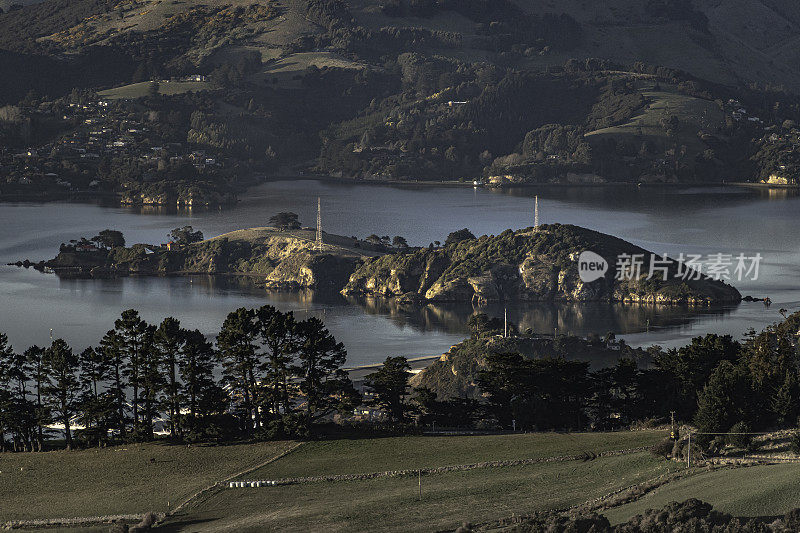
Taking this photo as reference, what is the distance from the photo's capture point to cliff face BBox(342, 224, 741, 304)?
4350 inches

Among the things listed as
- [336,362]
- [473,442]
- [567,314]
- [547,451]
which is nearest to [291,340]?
[336,362]

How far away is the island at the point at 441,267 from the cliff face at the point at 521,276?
85 millimetres

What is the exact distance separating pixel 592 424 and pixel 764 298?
58602 mm

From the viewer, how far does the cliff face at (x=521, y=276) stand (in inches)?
4350

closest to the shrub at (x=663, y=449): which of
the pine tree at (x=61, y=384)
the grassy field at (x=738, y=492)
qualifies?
the grassy field at (x=738, y=492)

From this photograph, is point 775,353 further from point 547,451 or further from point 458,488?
point 458,488

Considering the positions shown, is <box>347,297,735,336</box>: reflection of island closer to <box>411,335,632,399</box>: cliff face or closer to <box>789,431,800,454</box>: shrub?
<box>411,335,632,399</box>: cliff face

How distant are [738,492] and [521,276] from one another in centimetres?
7871

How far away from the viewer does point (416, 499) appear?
41.1 metres

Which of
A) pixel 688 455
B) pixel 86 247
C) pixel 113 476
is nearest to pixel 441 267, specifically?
pixel 86 247

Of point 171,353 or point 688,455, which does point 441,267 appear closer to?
point 171,353

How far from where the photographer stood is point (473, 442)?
48.3 meters

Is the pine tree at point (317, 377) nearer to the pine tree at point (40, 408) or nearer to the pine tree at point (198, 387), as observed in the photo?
the pine tree at point (198, 387)

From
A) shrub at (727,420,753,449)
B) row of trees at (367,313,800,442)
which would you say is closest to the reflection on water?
row of trees at (367,313,800,442)
